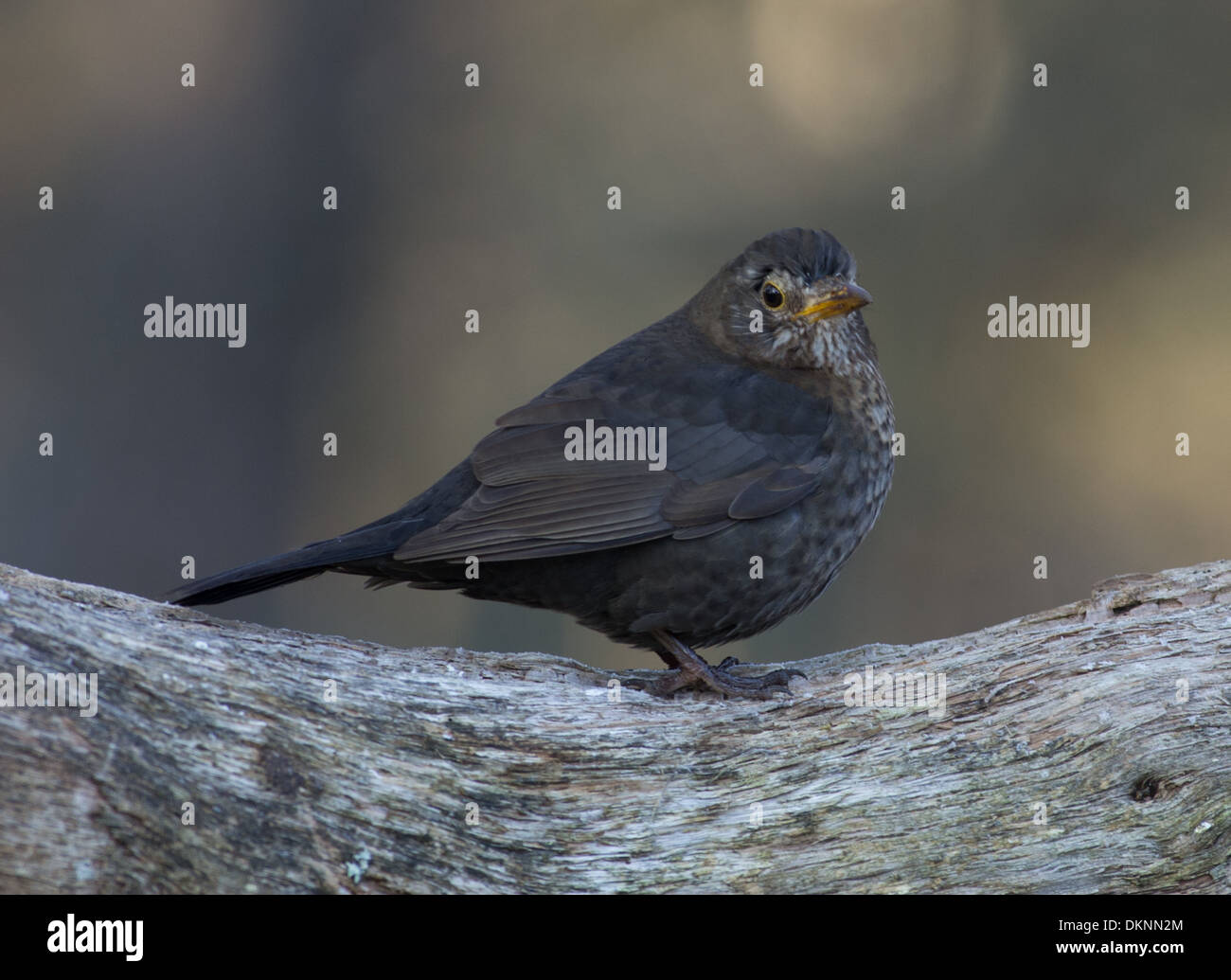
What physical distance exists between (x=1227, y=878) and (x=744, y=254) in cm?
281

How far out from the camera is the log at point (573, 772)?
3.04 metres

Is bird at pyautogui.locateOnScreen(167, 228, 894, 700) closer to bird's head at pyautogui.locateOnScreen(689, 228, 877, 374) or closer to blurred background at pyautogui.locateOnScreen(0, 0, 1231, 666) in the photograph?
bird's head at pyautogui.locateOnScreen(689, 228, 877, 374)

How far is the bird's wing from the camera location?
4523 mm

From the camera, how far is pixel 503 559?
14.8 ft

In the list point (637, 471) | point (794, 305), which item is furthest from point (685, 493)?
point (794, 305)

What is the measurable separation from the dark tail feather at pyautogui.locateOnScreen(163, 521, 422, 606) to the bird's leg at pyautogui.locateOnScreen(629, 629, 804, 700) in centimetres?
100

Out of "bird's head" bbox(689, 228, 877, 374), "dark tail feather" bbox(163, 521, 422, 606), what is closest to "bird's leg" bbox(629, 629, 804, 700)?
"dark tail feather" bbox(163, 521, 422, 606)

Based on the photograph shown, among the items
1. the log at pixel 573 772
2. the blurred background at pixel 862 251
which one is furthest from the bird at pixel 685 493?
the blurred background at pixel 862 251

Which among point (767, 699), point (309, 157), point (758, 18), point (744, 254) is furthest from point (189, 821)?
point (758, 18)

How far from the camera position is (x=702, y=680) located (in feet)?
14.9

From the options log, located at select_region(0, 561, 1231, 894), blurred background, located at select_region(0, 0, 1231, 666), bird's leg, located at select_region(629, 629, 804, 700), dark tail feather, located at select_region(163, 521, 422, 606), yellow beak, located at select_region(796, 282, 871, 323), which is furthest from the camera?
blurred background, located at select_region(0, 0, 1231, 666)

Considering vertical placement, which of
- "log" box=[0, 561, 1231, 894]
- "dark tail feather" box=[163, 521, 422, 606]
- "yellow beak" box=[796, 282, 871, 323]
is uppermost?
"yellow beak" box=[796, 282, 871, 323]

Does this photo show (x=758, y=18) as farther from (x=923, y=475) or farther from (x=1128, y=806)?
(x=1128, y=806)

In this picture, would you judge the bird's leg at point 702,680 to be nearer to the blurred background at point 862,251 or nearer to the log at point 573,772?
the log at point 573,772
